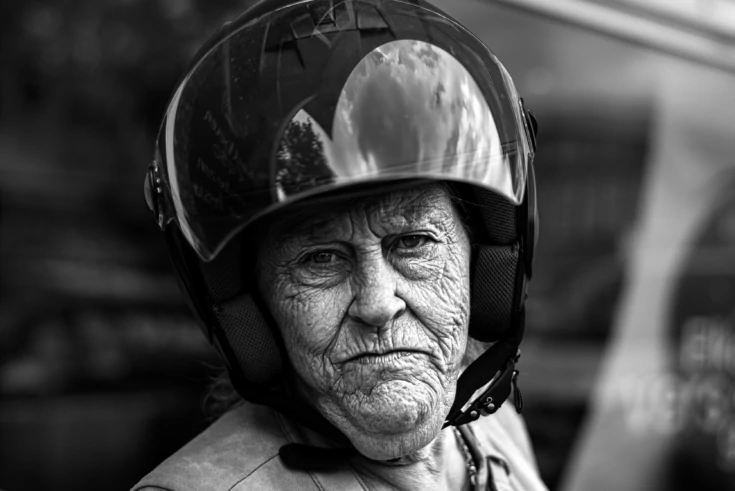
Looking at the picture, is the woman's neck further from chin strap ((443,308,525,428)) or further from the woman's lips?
the woman's lips

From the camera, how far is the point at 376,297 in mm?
1338

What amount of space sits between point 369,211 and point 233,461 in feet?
1.61

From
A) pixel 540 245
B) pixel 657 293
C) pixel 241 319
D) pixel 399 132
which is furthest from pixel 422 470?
pixel 657 293

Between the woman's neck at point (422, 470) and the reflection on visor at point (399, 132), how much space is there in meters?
0.53

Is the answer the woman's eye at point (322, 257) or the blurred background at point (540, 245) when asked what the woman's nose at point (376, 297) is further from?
the blurred background at point (540, 245)

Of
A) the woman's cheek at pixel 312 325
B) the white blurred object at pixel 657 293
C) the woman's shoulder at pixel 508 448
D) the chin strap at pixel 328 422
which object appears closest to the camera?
the woman's cheek at pixel 312 325

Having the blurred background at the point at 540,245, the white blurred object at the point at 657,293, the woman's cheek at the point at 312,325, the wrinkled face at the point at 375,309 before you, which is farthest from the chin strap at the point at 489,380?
the white blurred object at the point at 657,293

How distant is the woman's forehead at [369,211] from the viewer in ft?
4.51

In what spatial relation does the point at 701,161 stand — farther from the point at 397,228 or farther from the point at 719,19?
the point at 397,228

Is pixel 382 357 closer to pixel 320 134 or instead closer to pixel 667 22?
pixel 320 134

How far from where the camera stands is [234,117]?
1354 mm

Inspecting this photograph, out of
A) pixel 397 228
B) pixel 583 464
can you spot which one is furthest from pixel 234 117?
pixel 583 464

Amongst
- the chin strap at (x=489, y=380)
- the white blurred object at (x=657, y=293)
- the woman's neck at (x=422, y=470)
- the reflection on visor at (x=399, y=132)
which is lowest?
the white blurred object at (x=657, y=293)

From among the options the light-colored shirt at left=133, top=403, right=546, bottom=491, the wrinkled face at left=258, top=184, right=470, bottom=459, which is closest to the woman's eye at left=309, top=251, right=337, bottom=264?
the wrinkled face at left=258, top=184, right=470, bottom=459
